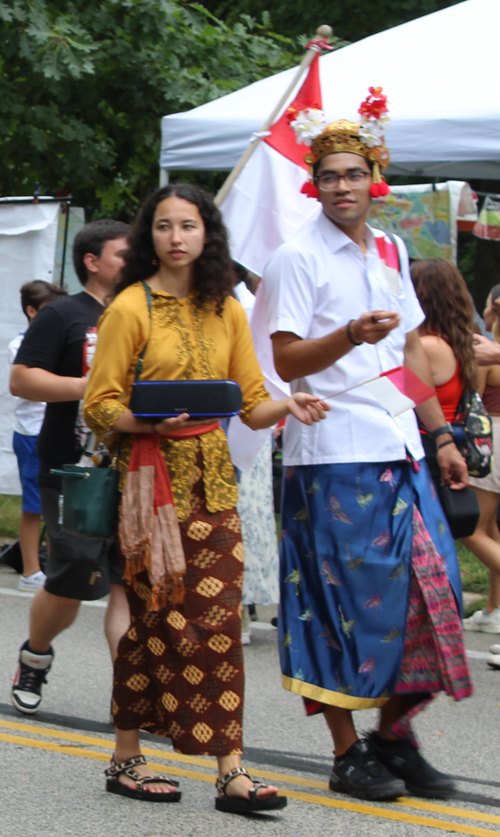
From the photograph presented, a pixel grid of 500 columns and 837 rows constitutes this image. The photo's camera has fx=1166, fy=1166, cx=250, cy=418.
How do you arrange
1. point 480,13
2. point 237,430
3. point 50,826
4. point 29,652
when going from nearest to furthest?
point 50,826
point 237,430
point 29,652
point 480,13

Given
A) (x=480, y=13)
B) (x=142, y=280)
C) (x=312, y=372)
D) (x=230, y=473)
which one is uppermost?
(x=480, y=13)

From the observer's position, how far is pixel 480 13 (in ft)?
26.7

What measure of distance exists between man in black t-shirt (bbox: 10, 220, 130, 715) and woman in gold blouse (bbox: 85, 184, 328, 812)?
2.57ft

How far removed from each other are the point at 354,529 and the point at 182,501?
0.53 meters

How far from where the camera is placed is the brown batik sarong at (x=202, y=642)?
3.27 m

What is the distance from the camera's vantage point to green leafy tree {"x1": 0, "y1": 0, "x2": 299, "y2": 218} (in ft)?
34.0

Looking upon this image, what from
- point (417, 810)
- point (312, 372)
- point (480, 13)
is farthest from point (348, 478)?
point (480, 13)

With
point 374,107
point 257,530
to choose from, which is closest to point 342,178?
point 374,107

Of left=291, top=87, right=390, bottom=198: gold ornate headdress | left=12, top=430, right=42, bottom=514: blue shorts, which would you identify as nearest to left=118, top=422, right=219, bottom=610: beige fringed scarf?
left=291, top=87, right=390, bottom=198: gold ornate headdress

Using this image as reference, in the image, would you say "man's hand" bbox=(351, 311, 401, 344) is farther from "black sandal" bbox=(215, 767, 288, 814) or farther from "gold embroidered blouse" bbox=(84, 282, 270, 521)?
"black sandal" bbox=(215, 767, 288, 814)

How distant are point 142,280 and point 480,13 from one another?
18.4 ft

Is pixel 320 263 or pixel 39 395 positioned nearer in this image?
pixel 320 263

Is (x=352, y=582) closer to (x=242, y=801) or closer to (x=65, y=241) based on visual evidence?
(x=242, y=801)

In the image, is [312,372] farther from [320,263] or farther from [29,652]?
[29,652]
